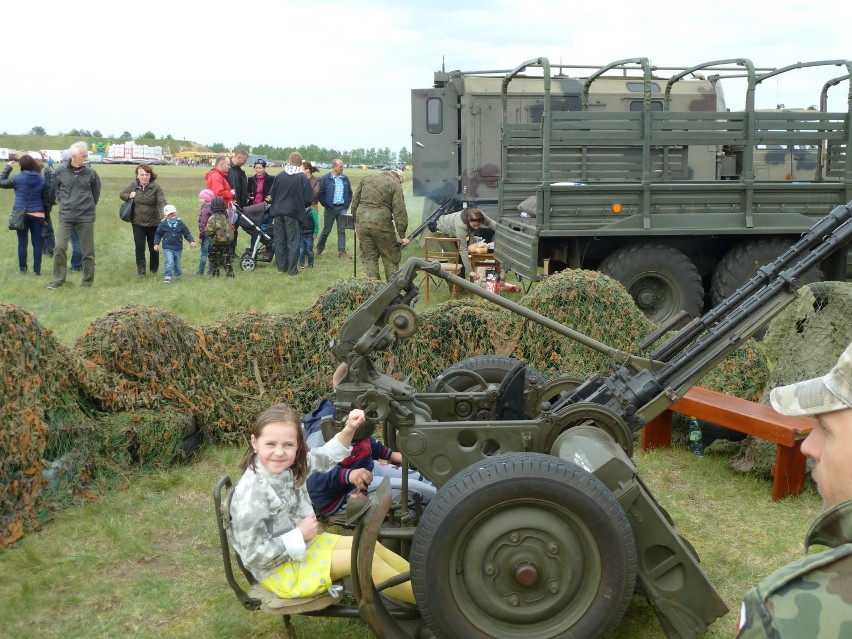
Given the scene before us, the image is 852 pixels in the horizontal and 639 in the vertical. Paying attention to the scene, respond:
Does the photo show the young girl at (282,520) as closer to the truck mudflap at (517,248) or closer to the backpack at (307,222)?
the truck mudflap at (517,248)

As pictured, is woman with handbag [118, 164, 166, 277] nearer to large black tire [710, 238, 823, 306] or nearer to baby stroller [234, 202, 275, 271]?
baby stroller [234, 202, 275, 271]

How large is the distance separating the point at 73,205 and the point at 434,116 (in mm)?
6205

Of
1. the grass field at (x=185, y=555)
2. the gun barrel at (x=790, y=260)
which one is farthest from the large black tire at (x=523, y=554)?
the gun barrel at (x=790, y=260)

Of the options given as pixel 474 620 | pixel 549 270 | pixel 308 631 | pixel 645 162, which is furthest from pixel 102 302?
pixel 474 620

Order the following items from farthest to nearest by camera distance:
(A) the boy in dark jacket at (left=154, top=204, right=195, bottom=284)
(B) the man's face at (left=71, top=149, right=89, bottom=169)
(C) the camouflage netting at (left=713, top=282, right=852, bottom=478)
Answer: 1. (A) the boy in dark jacket at (left=154, top=204, right=195, bottom=284)
2. (B) the man's face at (left=71, top=149, right=89, bottom=169)
3. (C) the camouflage netting at (left=713, top=282, right=852, bottom=478)

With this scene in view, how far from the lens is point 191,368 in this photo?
266 inches

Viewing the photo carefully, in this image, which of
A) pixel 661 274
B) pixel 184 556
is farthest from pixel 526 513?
pixel 661 274

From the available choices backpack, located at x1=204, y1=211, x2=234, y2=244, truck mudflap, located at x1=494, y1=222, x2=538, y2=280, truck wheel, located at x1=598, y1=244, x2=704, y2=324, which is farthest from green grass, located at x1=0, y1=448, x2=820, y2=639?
backpack, located at x1=204, y1=211, x2=234, y2=244

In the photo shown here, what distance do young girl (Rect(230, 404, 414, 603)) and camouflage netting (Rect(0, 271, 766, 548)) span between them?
200cm

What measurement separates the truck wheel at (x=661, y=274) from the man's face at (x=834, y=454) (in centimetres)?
880

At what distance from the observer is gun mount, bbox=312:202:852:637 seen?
375 cm

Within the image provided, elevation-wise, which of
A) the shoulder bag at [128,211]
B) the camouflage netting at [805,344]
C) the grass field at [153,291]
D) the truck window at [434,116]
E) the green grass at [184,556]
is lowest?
the green grass at [184,556]

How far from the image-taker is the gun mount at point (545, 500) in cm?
375

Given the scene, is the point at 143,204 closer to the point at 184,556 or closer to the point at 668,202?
the point at 668,202
